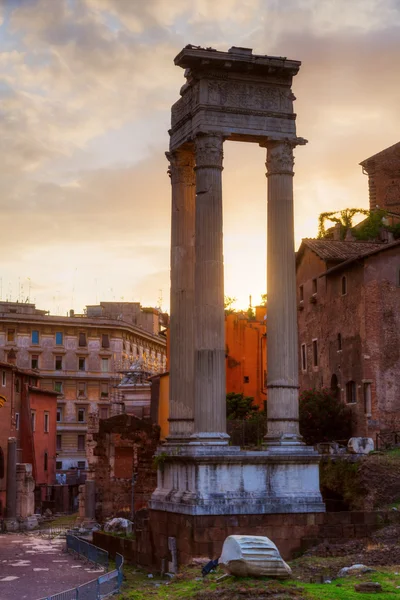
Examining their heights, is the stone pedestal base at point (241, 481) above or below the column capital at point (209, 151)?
below

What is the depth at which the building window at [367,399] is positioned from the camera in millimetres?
39781

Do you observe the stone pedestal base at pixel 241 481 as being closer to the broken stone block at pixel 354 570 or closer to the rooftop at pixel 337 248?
the broken stone block at pixel 354 570

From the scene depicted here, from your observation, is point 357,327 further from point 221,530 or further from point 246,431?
point 221,530

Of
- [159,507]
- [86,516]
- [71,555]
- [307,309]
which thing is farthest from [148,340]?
[159,507]

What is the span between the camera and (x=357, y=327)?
136ft

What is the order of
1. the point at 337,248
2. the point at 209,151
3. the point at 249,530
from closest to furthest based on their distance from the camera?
the point at 249,530 < the point at 209,151 < the point at 337,248

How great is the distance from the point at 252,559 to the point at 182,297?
932 cm

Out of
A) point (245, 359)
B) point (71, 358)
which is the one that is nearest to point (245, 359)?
point (245, 359)

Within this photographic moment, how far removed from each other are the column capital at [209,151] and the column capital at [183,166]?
170cm

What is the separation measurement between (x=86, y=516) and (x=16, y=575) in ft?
48.0

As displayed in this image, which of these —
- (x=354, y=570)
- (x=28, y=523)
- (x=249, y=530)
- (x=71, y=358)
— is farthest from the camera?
(x=71, y=358)

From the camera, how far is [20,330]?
7956cm

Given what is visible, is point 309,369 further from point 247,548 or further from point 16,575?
point 247,548

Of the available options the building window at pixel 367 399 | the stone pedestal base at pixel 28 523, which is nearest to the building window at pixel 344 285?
the building window at pixel 367 399
